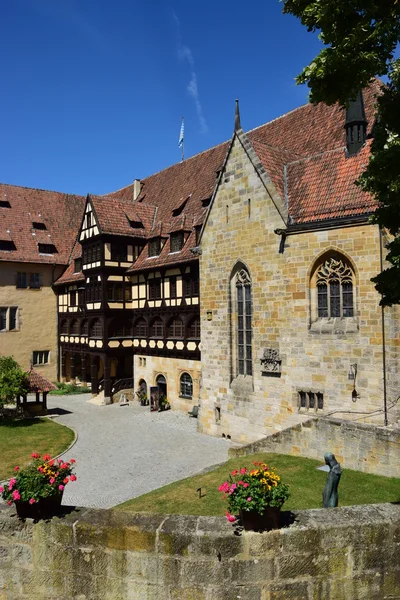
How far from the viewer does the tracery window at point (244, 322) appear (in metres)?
Result: 19.9

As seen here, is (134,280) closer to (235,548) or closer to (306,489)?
(306,489)

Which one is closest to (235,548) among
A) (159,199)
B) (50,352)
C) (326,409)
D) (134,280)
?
(326,409)

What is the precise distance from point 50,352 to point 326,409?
27452 millimetres

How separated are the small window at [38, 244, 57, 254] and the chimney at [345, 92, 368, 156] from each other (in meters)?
27.3

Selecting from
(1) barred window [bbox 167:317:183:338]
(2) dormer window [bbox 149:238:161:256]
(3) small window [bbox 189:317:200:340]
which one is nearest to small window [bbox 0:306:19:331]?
(2) dormer window [bbox 149:238:161:256]

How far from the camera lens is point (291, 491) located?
12461mm

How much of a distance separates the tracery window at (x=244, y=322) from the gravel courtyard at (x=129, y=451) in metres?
3.42

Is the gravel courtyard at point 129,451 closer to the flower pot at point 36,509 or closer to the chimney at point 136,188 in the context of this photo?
the flower pot at point 36,509

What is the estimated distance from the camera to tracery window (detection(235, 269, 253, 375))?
1991 centimetres

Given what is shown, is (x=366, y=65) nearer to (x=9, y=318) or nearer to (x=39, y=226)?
(x=9, y=318)

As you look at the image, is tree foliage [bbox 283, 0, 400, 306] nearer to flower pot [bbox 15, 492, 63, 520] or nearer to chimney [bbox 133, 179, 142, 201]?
flower pot [bbox 15, 492, 63, 520]

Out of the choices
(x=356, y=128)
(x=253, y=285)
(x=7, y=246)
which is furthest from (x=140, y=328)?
(x=356, y=128)

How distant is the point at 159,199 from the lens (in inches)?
1325

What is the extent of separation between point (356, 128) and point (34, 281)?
92.0 ft
